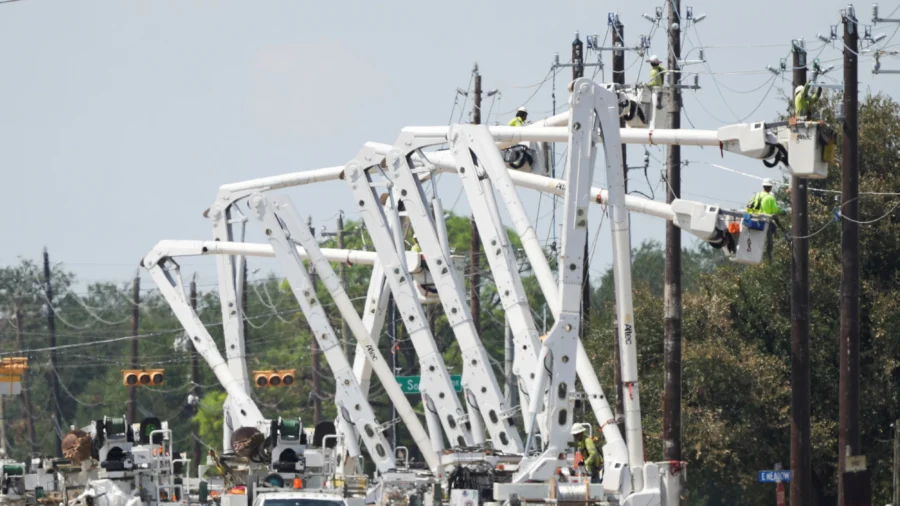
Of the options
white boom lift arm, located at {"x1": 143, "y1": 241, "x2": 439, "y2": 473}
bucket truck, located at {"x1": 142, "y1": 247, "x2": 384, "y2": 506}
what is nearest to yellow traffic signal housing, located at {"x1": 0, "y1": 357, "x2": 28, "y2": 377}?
white boom lift arm, located at {"x1": 143, "y1": 241, "x2": 439, "y2": 473}

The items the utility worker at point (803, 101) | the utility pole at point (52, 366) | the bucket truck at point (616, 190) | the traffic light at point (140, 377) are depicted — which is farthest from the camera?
the utility pole at point (52, 366)

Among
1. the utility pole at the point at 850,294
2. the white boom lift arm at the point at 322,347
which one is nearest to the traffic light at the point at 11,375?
the white boom lift arm at the point at 322,347

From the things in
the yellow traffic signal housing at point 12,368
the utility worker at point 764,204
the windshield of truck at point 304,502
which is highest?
the utility worker at point 764,204

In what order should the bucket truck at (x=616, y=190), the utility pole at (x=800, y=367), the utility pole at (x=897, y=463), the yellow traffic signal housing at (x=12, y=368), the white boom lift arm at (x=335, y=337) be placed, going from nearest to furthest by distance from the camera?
the bucket truck at (x=616, y=190), the white boom lift arm at (x=335, y=337), the utility pole at (x=800, y=367), the utility pole at (x=897, y=463), the yellow traffic signal housing at (x=12, y=368)

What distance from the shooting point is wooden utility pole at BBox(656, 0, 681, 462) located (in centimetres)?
3881

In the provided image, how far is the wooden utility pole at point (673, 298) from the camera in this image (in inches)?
1528

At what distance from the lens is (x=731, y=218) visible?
99.5ft

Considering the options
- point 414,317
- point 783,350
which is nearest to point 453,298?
point 414,317

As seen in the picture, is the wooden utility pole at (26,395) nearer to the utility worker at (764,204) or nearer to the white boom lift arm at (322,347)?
the white boom lift arm at (322,347)

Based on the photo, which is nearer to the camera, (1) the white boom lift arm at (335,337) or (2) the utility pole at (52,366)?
(1) the white boom lift arm at (335,337)

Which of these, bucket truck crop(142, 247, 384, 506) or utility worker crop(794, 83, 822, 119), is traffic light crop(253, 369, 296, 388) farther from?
utility worker crop(794, 83, 822, 119)

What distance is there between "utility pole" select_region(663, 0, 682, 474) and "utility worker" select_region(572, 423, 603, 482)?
8562 mm

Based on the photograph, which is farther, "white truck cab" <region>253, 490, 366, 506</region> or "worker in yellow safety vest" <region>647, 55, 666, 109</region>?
"worker in yellow safety vest" <region>647, 55, 666, 109</region>

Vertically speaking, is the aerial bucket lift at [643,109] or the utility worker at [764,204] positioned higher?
the aerial bucket lift at [643,109]
